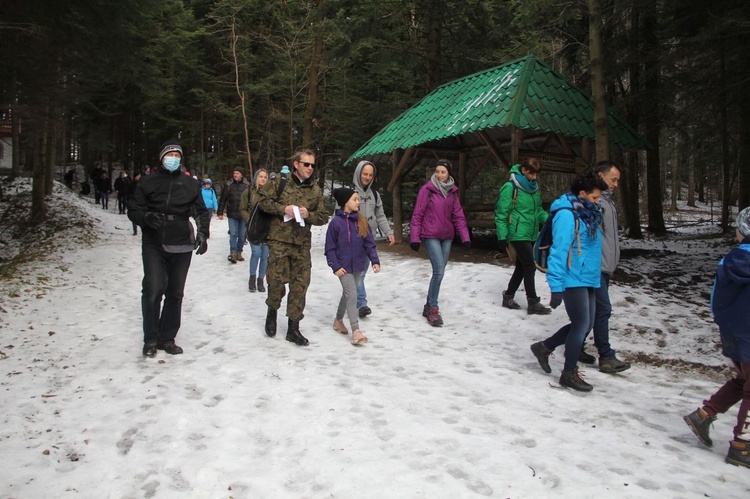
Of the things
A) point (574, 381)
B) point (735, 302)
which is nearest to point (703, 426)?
point (735, 302)

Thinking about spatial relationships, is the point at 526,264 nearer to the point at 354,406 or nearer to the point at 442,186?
the point at 442,186

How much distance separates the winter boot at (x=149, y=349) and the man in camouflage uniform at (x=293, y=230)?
4.41 ft

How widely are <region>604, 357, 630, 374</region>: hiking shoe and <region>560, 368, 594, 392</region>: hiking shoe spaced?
55 centimetres

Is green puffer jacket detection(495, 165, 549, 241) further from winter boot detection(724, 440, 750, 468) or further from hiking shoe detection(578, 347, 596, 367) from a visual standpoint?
winter boot detection(724, 440, 750, 468)

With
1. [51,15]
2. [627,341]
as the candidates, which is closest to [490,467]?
[627,341]

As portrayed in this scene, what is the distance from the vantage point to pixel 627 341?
6.38 metres

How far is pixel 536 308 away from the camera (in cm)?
721

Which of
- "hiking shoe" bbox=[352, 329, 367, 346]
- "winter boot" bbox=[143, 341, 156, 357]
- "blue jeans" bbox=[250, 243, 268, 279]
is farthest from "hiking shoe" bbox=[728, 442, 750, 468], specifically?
"blue jeans" bbox=[250, 243, 268, 279]

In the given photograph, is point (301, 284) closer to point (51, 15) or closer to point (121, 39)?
point (51, 15)

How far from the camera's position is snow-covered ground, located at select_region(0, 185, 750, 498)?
3139 millimetres

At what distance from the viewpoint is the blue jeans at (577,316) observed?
15.2ft

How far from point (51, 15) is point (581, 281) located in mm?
10966

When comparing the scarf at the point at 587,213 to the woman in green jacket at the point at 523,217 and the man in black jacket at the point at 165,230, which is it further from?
the man in black jacket at the point at 165,230

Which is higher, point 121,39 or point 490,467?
point 121,39
